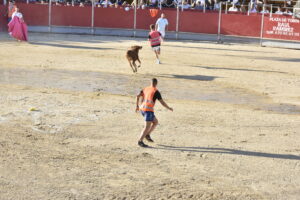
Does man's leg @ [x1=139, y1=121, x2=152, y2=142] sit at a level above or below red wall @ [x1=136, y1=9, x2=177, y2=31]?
below

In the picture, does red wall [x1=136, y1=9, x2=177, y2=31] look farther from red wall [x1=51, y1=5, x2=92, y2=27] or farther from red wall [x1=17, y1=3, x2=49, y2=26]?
red wall [x1=17, y1=3, x2=49, y2=26]

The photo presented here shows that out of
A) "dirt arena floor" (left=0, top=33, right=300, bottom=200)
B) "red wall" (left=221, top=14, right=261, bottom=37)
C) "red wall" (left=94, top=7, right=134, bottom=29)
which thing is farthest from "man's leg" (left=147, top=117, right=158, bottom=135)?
"red wall" (left=94, top=7, right=134, bottom=29)

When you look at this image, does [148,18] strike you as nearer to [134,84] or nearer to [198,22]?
[198,22]

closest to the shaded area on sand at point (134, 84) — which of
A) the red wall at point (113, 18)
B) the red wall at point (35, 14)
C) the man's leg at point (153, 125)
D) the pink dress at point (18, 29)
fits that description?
the man's leg at point (153, 125)

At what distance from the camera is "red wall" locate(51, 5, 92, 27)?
116 ft

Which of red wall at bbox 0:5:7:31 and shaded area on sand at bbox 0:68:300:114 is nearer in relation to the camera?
shaded area on sand at bbox 0:68:300:114

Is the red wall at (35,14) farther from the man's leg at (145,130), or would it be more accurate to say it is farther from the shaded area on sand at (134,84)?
the man's leg at (145,130)

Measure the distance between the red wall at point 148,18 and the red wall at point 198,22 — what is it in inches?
17.3

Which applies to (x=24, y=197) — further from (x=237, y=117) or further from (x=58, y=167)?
(x=237, y=117)

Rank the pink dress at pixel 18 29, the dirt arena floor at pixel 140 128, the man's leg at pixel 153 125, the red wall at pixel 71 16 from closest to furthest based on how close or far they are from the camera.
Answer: the dirt arena floor at pixel 140 128
the man's leg at pixel 153 125
the pink dress at pixel 18 29
the red wall at pixel 71 16

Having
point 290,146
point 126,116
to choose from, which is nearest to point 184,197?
point 290,146

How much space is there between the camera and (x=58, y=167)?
10.9 m

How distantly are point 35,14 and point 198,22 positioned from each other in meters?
9.12

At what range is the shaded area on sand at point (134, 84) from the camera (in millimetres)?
18109
